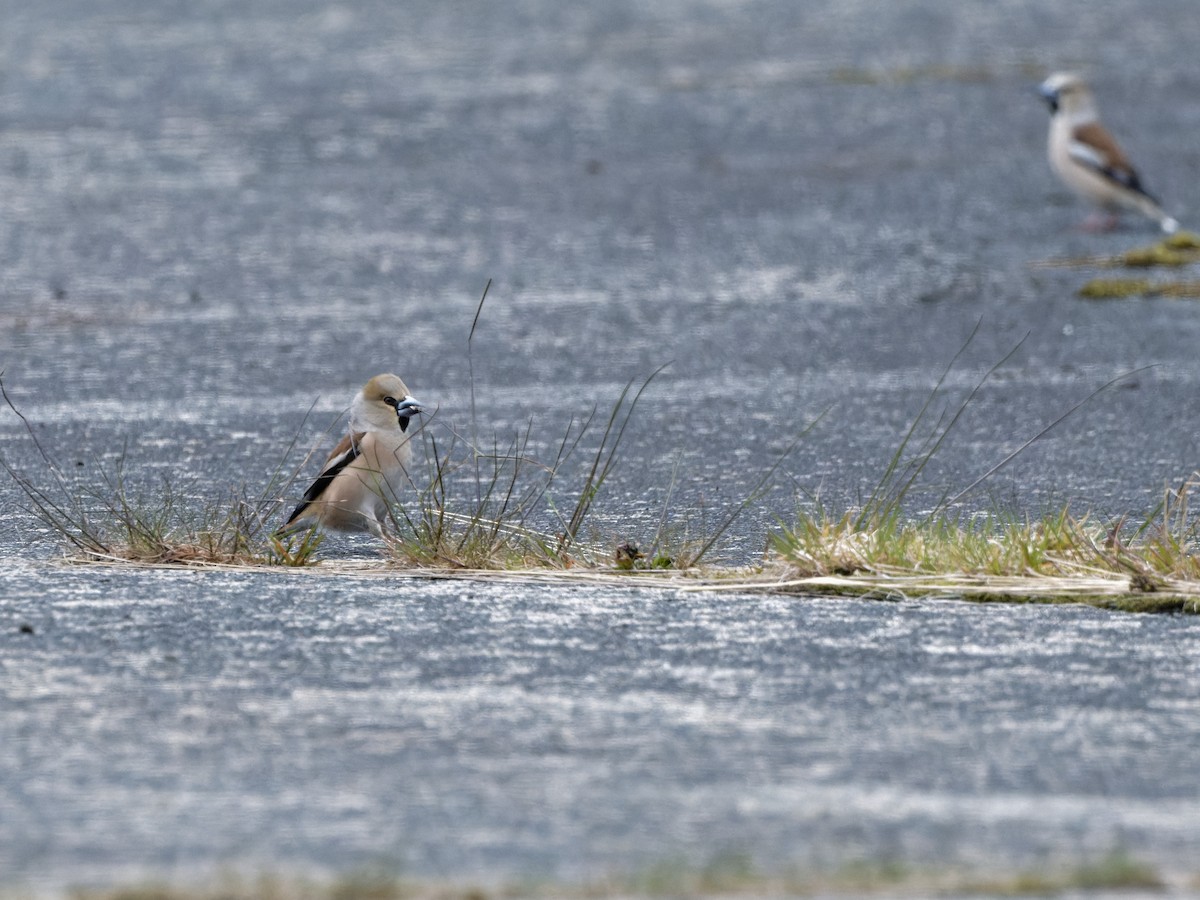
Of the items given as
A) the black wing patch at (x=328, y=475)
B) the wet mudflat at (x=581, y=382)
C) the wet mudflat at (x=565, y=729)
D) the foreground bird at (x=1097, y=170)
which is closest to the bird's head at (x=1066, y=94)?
the foreground bird at (x=1097, y=170)

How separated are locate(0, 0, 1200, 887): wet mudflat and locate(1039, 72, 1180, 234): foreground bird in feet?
0.83

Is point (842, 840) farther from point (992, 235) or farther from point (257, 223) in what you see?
point (257, 223)

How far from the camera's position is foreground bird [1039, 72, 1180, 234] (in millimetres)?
13000

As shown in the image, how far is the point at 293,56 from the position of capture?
20094 millimetres

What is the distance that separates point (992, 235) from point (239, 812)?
9.88 metres

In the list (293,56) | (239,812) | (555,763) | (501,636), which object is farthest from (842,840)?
(293,56)

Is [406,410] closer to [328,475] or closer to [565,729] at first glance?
[328,475]

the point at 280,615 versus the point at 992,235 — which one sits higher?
the point at 992,235

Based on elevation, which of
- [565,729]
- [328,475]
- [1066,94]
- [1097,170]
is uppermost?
[1066,94]

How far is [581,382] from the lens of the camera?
31.8 ft

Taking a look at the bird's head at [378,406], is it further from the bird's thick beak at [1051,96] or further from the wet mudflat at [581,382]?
the bird's thick beak at [1051,96]

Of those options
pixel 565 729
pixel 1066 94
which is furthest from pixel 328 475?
pixel 1066 94

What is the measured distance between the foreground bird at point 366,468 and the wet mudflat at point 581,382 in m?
0.72

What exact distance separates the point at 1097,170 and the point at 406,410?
760 centimetres
